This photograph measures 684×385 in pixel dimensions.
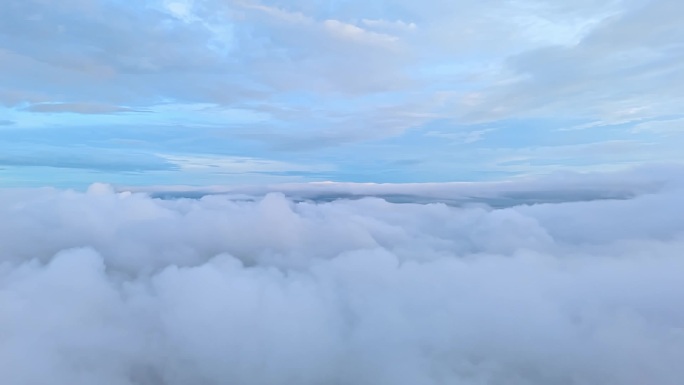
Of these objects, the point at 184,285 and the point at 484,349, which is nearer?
the point at 484,349

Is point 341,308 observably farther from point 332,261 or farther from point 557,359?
point 557,359

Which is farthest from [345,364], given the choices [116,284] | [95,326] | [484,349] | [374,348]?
[116,284]

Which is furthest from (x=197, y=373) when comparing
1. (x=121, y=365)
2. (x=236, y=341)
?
(x=121, y=365)

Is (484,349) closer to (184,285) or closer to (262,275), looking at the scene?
(262,275)

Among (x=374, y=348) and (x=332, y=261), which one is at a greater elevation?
(x=332, y=261)

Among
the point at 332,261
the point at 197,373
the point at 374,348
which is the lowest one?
the point at 197,373

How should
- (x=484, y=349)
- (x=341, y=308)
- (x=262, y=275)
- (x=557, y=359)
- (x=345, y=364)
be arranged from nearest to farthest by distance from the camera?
(x=557, y=359)
(x=484, y=349)
(x=345, y=364)
(x=341, y=308)
(x=262, y=275)

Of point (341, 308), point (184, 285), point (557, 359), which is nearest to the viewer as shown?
point (557, 359)

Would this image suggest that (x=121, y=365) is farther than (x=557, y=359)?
Yes

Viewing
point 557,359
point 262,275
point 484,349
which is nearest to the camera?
point 557,359
